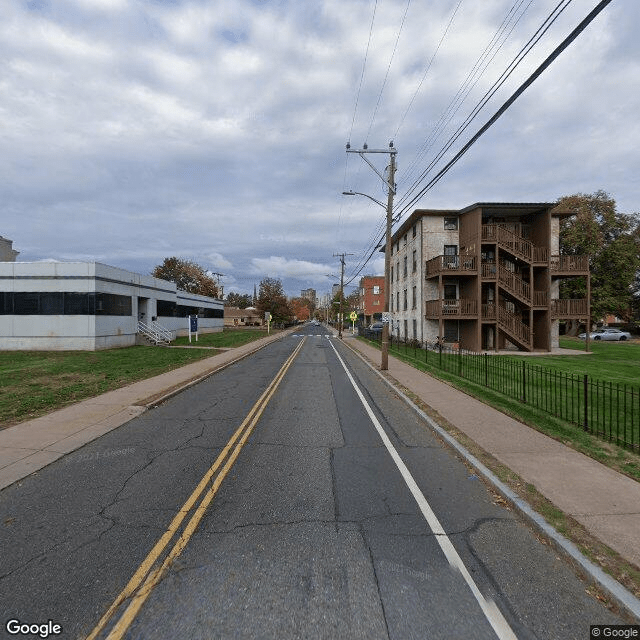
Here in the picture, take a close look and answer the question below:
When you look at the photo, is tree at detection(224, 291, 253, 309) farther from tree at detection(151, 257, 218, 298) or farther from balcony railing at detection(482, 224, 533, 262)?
balcony railing at detection(482, 224, 533, 262)

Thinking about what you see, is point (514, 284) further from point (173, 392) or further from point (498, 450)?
point (173, 392)

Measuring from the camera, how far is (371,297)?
261 ft

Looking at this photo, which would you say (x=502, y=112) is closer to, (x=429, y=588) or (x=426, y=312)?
(x=429, y=588)

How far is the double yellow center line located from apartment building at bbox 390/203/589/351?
20.7 meters

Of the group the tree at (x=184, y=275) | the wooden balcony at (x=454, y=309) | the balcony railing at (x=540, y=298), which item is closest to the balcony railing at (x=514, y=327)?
the balcony railing at (x=540, y=298)

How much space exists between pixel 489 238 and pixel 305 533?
25.1 m

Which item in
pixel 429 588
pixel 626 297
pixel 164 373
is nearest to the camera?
pixel 429 588

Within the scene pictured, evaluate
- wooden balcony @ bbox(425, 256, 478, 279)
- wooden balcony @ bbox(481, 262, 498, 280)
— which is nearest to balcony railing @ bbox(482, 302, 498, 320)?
wooden balcony @ bbox(481, 262, 498, 280)

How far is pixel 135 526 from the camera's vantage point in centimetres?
411

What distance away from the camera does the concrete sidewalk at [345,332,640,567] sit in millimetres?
4020

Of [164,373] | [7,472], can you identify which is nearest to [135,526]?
[7,472]

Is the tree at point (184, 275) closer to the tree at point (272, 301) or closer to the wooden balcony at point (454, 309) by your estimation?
the tree at point (272, 301)

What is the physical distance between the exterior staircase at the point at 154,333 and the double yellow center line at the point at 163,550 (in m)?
27.5

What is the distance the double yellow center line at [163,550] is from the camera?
9.28 feet
